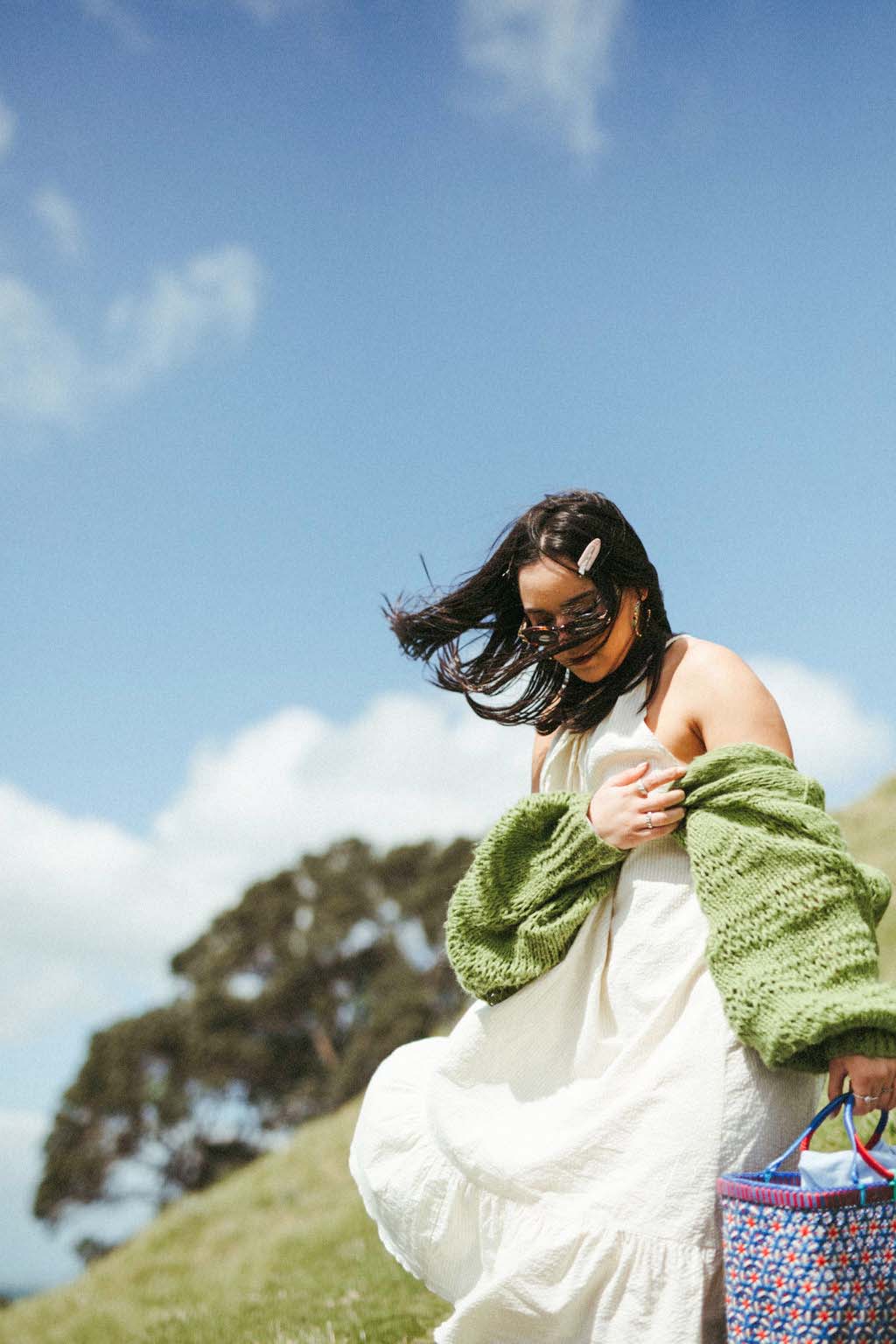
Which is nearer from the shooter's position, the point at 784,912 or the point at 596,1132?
the point at 784,912

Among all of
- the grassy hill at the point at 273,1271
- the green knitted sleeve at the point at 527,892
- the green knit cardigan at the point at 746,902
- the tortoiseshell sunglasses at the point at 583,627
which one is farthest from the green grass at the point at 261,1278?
the tortoiseshell sunglasses at the point at 583,627

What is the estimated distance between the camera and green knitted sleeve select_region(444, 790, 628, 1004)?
3355mm

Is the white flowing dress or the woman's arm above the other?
the woman's arm

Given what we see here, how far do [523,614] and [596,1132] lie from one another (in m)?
1.74

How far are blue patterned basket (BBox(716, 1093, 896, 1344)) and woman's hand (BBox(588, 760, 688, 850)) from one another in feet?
2.93

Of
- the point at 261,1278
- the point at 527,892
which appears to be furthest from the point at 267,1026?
the point at 527,892

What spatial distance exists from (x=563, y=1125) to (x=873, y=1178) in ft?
2.66

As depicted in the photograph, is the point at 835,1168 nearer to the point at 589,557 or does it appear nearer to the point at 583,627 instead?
the point at 583,627

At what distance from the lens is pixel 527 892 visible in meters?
3.41

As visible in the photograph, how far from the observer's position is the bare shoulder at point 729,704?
10.9 feet

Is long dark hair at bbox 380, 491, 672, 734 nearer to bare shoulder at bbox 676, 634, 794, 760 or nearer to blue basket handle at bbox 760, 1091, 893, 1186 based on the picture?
bare shoulder at bbox 676, 634, 794, 760

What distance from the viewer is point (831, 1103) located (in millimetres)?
2812

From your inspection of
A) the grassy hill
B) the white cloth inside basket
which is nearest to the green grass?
the grassy hill

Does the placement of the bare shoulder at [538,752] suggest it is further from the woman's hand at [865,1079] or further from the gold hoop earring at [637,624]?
the woman's hand at [865,1079]
